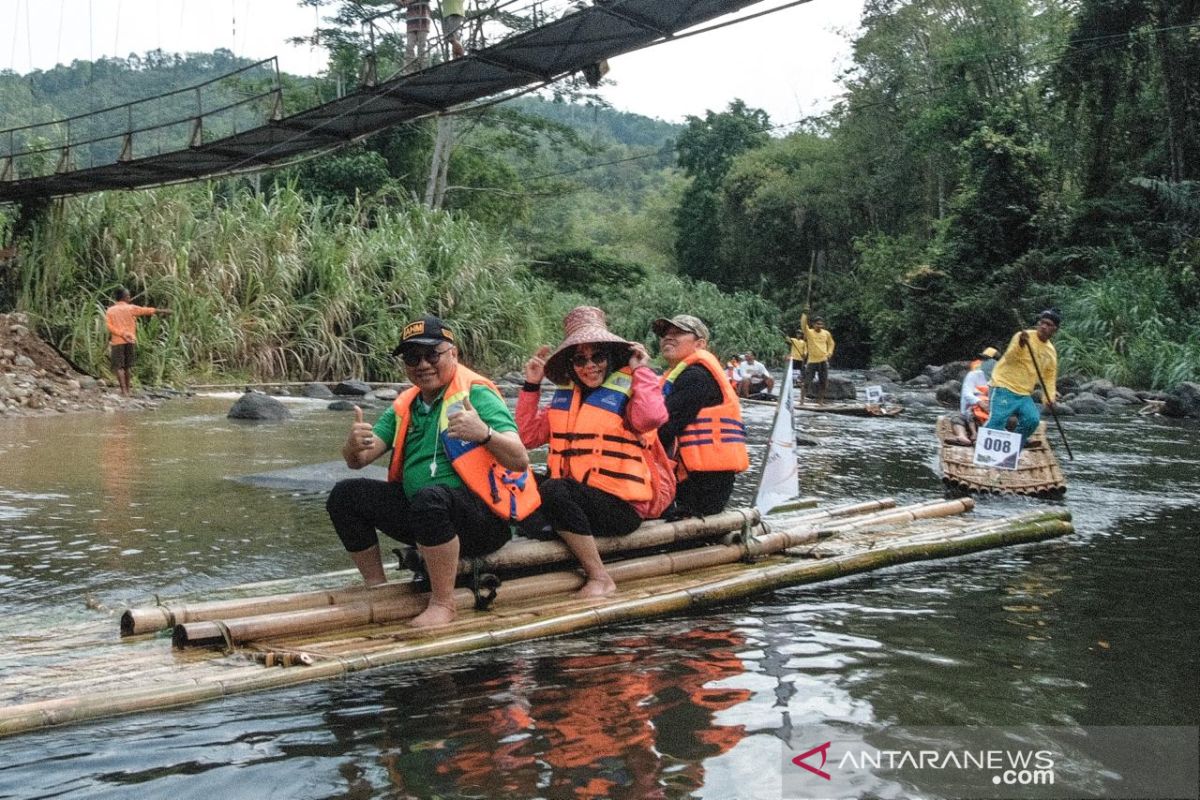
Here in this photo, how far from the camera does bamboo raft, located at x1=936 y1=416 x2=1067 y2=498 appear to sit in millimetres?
9547

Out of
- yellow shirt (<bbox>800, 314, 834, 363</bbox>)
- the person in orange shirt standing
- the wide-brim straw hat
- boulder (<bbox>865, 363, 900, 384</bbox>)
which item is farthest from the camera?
boulder (<bbox>865, 363, 900, 384</bbox>)

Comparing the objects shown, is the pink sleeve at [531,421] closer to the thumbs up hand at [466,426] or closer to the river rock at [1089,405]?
the thumbs up hand at [466,426]


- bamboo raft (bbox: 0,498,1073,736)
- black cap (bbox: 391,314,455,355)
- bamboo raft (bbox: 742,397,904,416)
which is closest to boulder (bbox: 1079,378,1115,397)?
bamboo raft (bbox: 742,397,904,416)

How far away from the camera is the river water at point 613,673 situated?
3475mm

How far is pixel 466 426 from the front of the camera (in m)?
4.39

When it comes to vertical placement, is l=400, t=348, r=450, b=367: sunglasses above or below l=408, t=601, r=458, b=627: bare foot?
above

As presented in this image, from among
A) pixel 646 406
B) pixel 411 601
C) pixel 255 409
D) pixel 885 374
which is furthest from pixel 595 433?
pixel 885 374

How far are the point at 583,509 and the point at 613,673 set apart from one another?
0.93 metres

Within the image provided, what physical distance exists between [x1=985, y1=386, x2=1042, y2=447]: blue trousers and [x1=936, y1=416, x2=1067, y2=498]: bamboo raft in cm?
19

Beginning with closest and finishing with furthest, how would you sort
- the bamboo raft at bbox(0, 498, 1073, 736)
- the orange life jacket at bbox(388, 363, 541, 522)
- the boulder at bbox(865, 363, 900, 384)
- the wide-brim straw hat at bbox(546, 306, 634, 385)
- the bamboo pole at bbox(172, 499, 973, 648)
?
the bamboo raft at bbox(0, 498, 1073, 736), the bamboo pole at bbox(172, 499, 973, 648), the orange life jacket at bbox(388, 363, 541, 522), the wide-brim straw hat at bbox(546, 306, 634, 385), the boulder at bbox(865, 363, 900, 384)

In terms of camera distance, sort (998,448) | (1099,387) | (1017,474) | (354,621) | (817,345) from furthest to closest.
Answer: (817,345) < (1099,387) < (1017,474) < (998,448) < (354,621)

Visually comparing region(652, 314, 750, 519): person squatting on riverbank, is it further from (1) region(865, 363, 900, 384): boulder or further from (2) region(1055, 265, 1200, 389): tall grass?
(1) region(865, 363, 900, 384): boulder

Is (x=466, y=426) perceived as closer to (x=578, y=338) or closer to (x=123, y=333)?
(x=578, y=338)

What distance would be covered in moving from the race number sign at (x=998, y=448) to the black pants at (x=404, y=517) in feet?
19.1
